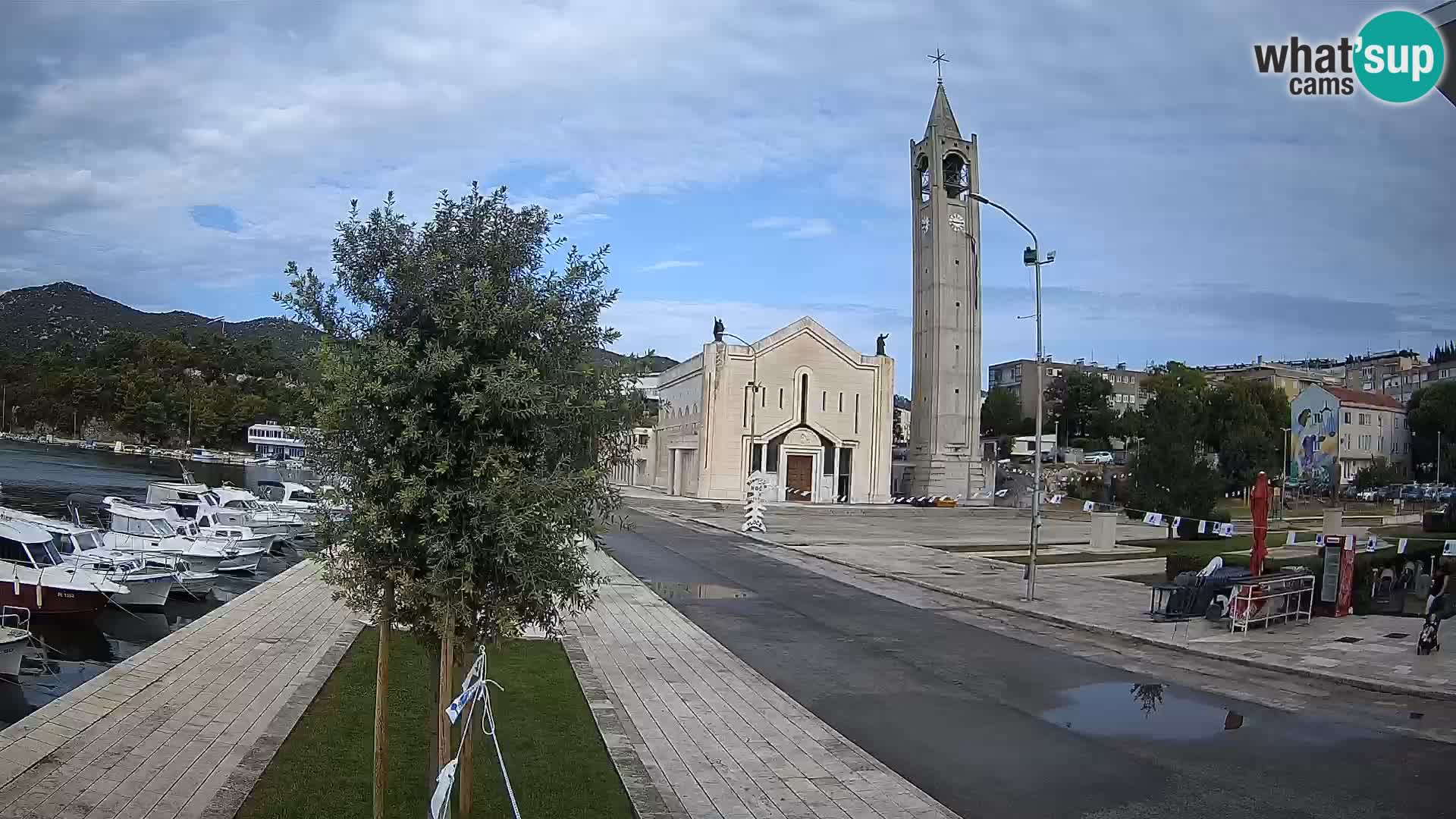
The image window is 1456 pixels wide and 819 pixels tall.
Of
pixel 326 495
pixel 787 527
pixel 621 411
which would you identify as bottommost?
pixel 787 527

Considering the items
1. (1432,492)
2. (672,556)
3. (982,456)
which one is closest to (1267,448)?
(1432,492)

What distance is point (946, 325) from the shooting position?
77312 mm

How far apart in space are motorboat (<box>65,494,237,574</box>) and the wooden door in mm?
47275

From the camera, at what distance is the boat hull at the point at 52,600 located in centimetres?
1828

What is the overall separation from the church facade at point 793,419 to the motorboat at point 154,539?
42.5m

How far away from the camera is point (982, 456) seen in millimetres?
82562

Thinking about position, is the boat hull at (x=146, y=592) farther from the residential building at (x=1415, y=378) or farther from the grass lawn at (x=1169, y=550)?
the residential building at (x=1415, y=378)

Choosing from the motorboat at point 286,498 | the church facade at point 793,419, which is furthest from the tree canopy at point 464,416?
the church facade at point 793,419

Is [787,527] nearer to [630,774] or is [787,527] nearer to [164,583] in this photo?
[164,583]

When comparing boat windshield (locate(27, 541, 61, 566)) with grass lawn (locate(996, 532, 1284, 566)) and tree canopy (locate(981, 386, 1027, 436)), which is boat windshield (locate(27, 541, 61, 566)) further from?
tree canopy (locate(981, 386, 1027, 436))

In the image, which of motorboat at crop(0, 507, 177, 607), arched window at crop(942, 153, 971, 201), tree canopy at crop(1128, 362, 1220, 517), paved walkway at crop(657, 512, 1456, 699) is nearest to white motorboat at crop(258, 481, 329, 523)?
motorboat at crop(0, 507, 177, 607)

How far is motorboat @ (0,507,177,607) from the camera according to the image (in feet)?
67.6

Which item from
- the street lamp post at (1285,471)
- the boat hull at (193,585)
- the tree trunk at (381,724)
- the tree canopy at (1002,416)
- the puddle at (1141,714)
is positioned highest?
the tree canopy at (1002,416)

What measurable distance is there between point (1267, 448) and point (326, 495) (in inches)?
2245
